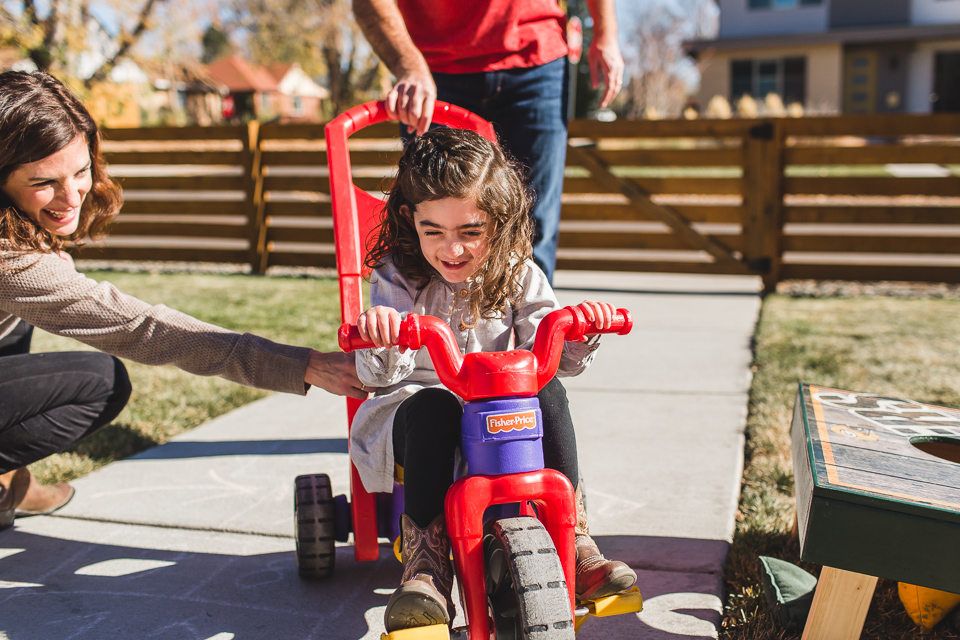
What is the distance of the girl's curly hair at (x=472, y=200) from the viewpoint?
1.82 metres

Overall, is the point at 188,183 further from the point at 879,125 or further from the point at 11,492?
the point at 879,125

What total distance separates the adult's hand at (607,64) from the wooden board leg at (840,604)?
1.67 meters

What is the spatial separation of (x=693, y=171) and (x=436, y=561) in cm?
1454

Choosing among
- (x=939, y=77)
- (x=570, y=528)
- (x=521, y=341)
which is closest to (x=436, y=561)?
(x=570, y=528)

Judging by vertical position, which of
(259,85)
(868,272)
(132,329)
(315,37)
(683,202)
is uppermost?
(259,85)

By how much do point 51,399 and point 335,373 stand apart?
2.92ft

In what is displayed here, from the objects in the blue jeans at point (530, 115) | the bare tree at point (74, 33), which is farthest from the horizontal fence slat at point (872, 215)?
the bare tree at point (74, 33)

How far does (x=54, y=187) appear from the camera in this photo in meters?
2.12

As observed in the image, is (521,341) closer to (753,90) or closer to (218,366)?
(218,366)

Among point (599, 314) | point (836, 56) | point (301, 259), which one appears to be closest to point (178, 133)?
point (301, 259)

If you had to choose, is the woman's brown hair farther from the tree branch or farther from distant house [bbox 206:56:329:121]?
distant house [bbox 206:56:329:121]

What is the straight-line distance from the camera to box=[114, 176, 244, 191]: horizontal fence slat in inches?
306

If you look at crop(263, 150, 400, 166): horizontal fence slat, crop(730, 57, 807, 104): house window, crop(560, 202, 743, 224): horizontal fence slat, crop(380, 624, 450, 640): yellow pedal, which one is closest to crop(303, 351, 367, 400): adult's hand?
crop(380, 624, 450, 640): yellow pedal

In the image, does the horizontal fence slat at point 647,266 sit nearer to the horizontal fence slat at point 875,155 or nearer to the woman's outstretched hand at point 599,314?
the horizontal fence slat at point 875,155
